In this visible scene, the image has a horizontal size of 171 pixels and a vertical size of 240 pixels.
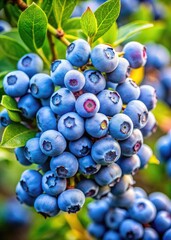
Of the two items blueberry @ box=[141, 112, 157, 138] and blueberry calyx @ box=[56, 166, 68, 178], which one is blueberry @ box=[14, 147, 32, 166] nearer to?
blueberry calyx @ box=[56, 166, 68, 178]

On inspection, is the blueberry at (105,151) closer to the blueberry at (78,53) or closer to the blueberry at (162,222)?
the blueberry at (78,53)

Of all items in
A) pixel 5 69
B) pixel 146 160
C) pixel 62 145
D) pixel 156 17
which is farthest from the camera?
pixel 156 17

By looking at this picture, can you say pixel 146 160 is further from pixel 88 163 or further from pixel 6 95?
pixel 6 95

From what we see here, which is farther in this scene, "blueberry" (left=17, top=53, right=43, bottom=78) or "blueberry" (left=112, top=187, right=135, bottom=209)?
"blueberry" (left=112, top=187, right=135, bottom=209)

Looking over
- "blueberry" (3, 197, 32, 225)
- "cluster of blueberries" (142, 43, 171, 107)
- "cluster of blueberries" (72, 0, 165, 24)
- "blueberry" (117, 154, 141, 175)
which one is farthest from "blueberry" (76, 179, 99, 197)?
"blueberry" (3, 197, 32, 225)

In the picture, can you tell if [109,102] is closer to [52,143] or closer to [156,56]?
[52,143]

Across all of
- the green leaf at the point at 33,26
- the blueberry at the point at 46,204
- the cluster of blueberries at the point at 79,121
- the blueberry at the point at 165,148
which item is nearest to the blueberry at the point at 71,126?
the cluster of blueberries at the point at 79,121

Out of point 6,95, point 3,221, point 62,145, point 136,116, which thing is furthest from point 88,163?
point 3,221
